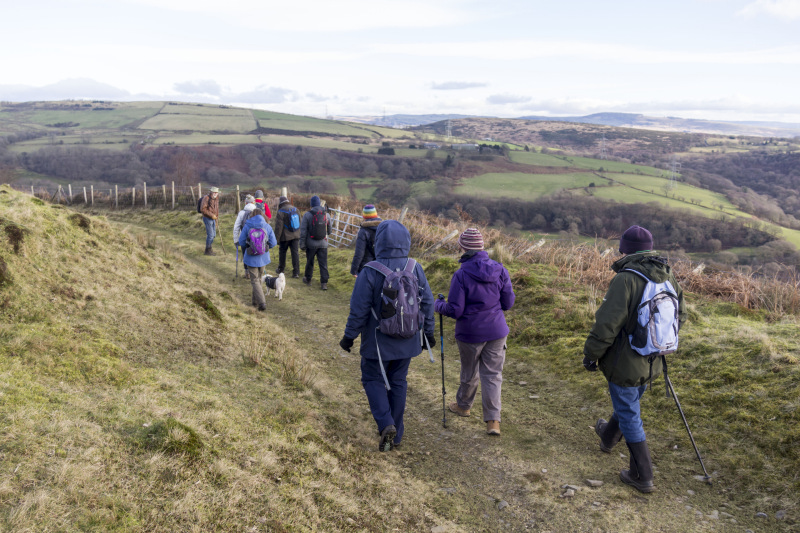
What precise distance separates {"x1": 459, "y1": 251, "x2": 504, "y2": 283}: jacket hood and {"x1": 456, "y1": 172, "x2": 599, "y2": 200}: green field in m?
50.7

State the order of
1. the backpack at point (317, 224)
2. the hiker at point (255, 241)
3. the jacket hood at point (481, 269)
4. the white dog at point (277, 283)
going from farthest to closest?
the backpack at point (317, 224)
the white dog at point (277, 283)
the hiker at point (255, 241)
the jacket hood at point (481, 269)

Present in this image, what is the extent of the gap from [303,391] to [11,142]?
102809mm

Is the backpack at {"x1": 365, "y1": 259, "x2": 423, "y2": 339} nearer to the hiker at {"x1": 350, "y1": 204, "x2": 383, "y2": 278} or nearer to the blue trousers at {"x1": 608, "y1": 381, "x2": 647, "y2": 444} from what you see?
the blue trousers at {"x1": 608, "y1": 381, "x2": 647, "y2": 444}

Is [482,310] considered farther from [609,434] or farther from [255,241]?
[255,241]

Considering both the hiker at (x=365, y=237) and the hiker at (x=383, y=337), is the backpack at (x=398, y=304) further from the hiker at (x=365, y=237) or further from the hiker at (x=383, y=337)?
the hiker at (x=365, y=237)

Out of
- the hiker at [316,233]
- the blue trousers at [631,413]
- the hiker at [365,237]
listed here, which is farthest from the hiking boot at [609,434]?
the hiker at [316,233]

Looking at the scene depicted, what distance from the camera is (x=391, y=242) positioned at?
407 cm

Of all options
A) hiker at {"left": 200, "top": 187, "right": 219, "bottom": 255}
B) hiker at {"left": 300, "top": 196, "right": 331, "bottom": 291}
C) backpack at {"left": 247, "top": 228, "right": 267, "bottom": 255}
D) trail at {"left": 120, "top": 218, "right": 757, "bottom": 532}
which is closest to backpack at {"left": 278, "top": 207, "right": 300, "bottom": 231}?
hiker at {"left": 300, "top": 196, "right": 331, "bottom": 291}

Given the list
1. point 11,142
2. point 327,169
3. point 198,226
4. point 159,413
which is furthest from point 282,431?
point 11,142

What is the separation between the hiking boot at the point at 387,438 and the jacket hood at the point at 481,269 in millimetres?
1596

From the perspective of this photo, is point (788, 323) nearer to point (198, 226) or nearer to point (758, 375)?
point (758, 375)

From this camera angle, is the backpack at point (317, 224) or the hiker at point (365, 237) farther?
the backpack at point (317, 224)

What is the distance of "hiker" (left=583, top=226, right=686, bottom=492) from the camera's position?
358 centimetres

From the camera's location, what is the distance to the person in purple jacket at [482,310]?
455cm
